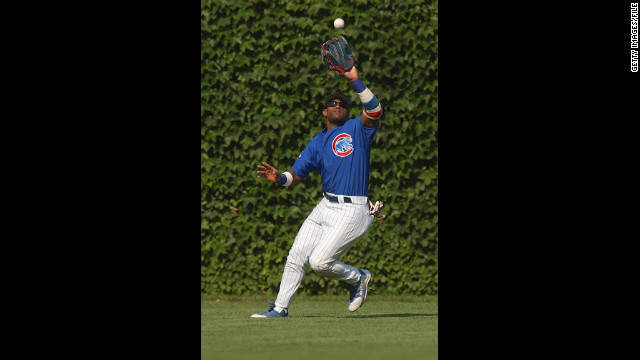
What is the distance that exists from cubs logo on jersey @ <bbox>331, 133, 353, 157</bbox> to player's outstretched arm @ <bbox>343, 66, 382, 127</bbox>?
0.78 ft

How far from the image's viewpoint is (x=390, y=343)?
24.6 ft

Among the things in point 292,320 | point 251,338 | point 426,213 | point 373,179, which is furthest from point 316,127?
point 251,338

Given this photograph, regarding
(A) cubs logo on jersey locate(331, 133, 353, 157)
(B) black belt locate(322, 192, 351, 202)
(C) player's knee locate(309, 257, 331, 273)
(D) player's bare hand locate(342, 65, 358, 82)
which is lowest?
(C) player's knee locate(309, 257, 331, 273)

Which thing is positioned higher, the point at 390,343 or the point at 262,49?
the point at 262,49

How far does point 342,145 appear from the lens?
9430 mm

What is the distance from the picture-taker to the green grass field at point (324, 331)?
23.3 feet

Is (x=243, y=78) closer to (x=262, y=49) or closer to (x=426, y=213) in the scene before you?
(x=262, y=49)

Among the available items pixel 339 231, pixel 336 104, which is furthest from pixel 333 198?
pixel 336 104

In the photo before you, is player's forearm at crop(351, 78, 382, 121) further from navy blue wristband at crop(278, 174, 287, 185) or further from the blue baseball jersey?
navy blue wristband at crop(278, 174, 287, 185)

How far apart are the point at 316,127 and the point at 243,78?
40.6 inches

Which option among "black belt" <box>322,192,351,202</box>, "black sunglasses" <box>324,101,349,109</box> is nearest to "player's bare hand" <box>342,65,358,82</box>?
"black sunglasses" <box>324,101,349,109</box>

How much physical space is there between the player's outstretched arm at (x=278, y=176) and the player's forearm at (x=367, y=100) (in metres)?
1.06

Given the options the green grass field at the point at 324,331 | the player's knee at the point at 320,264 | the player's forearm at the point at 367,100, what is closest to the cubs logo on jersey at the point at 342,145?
the player's forearm at the point at 367,100

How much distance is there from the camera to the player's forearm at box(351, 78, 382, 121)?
29.5 feet
